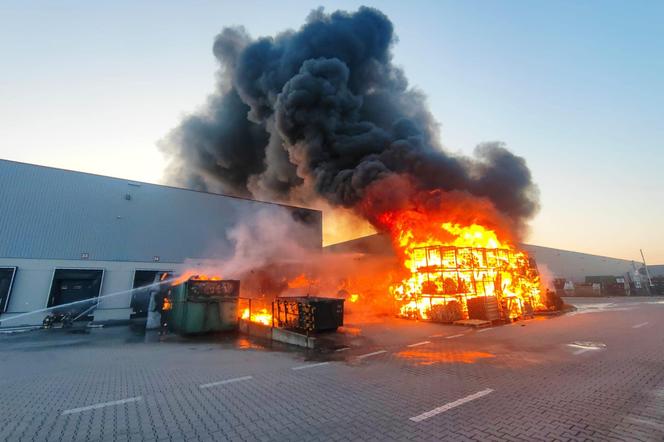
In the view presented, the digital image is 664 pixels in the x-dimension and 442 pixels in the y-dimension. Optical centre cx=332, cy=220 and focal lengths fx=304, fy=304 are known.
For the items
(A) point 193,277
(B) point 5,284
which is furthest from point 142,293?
(A) point 193,277

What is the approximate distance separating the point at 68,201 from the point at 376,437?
23266 millimetres

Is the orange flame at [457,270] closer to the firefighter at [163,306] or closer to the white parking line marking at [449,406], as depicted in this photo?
the white parking line marking at [449,406]

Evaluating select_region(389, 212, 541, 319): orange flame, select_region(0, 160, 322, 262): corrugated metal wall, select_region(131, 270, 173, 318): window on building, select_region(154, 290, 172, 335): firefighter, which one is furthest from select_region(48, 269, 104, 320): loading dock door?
select_region(389, 212, 541, 319): orange flame

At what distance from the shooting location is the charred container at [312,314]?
36.5 ft

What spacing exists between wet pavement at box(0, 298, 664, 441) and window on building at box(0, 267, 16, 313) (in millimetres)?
9465

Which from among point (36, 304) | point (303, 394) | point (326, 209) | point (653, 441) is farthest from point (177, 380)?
point (326, 209)

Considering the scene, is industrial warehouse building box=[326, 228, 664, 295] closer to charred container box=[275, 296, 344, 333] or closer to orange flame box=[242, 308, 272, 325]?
orange flame box=[242, 308, 272, 325]

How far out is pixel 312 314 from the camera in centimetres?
1112

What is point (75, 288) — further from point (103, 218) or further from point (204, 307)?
point (204, 307)

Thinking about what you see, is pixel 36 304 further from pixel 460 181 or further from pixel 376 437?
pixel 460 181

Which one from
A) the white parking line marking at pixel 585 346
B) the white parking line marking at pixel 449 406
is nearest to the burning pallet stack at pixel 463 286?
the white parking line marking at pixel 585 346

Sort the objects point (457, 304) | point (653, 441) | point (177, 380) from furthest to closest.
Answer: point (457, 304)
point (177, 380)
point (653, 441)

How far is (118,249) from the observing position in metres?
19.9

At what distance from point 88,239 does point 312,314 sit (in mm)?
16805
